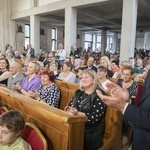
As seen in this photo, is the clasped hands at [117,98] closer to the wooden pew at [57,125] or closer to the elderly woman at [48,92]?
the wooden pew at [57,125]

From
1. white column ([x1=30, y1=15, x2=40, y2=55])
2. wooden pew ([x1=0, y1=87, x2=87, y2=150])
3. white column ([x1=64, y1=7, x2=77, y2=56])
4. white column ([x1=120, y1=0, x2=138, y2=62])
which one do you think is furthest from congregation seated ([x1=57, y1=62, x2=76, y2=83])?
white column ([x1=30, y1=15, x2=40, y2=55])

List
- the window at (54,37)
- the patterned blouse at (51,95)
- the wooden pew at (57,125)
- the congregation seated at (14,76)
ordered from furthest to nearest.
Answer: the window at (54,37) < the congregation seated at (14,76) < the patterned blouse at (51,95) < the wooden pew at (57,125)

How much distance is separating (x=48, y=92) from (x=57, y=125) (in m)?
1.50

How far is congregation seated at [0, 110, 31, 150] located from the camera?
60.2 inches

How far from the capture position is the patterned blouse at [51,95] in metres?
3.03

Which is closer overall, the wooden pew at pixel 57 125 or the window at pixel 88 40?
the wooden pew at pixel 57 125

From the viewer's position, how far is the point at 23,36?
611 inches

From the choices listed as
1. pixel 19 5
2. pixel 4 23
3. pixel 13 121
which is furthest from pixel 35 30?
pixel 13 121

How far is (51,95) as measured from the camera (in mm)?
3059

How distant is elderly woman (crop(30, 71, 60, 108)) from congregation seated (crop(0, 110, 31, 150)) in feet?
4.66

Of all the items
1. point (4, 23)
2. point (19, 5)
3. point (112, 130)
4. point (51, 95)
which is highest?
point (19, 5)

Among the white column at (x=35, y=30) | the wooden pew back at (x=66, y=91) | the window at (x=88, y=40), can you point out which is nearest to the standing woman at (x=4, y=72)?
the wooden pew back at (x=66, y=91)

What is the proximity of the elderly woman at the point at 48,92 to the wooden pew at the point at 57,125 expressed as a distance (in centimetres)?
100

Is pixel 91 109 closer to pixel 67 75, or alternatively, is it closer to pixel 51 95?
pixel 51 95
